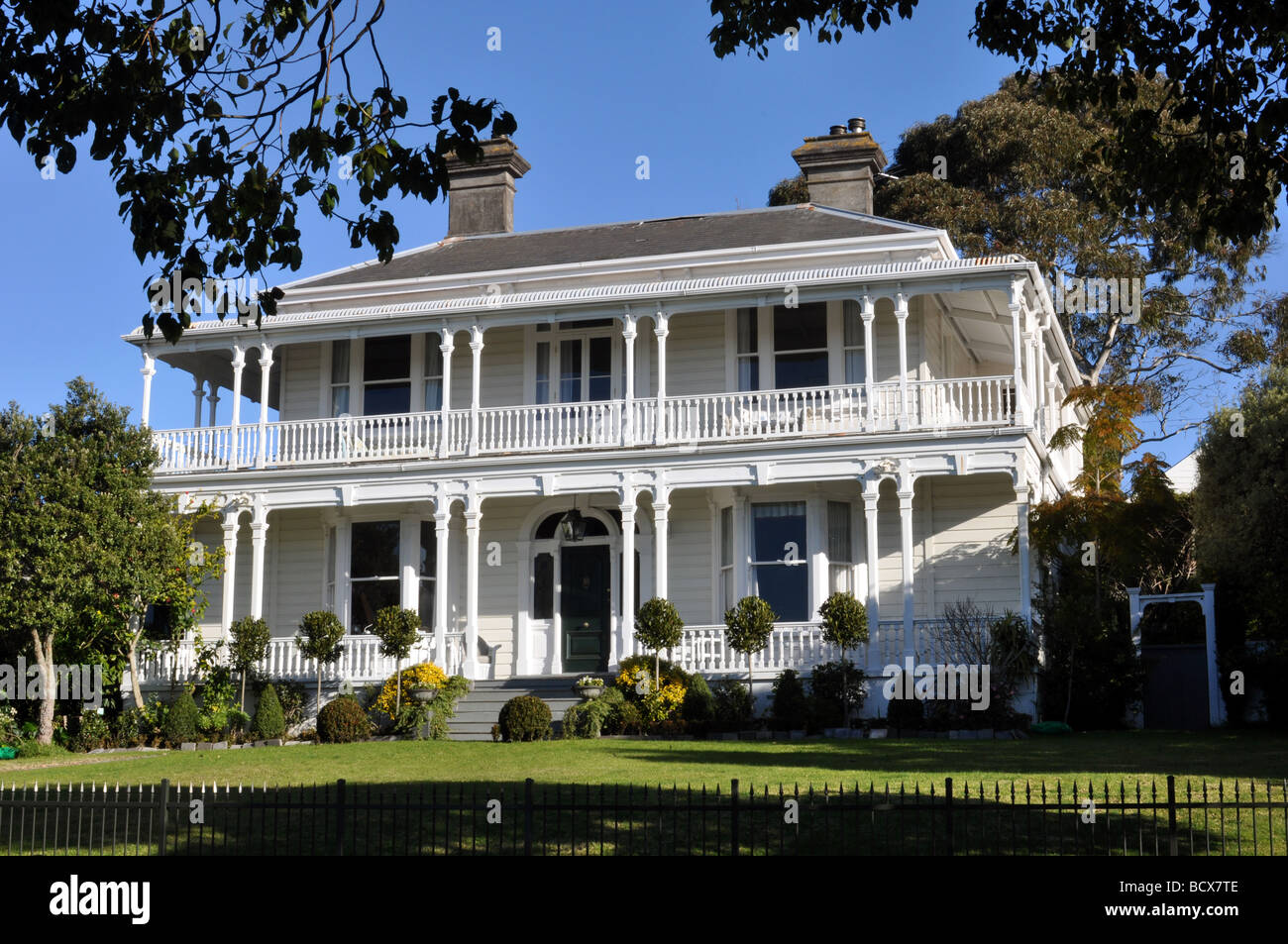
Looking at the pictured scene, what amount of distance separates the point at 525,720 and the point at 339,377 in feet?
30.9

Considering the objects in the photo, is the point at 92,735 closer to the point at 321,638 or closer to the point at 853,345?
the point at 321,638

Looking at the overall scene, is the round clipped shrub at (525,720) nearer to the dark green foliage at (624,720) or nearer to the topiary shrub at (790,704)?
the dark green foliage at (624,720)

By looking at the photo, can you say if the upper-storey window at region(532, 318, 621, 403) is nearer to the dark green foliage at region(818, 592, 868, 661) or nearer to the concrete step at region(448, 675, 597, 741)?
the concrete step at region(448, 675, 597, 741)

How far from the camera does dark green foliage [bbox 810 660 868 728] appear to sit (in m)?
20.4

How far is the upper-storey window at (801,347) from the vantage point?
965 inches

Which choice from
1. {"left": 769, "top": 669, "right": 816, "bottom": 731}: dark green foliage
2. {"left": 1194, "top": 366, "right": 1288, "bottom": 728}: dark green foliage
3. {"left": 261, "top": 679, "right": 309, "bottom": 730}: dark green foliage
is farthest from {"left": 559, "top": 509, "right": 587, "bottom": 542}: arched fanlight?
{"left": 1194, "top": 366, "right": 1288, "bottom": 728}: dark green foliage

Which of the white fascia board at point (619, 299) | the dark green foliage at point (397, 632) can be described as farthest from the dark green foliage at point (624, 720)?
the white fascia board at point (619, 299)

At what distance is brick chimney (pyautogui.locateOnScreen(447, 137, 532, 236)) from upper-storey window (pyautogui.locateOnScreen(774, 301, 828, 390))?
817 cm

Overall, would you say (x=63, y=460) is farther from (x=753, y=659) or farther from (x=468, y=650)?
(x=753, y=659)

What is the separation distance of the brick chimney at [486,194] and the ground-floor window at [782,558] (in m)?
10.1

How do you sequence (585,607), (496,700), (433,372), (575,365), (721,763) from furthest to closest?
(433,372) → (575,365) → (585,607) → (496,700) → (721,763)

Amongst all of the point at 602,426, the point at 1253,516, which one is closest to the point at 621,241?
the point at 602,426

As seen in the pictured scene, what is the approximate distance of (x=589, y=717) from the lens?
20.3 meters

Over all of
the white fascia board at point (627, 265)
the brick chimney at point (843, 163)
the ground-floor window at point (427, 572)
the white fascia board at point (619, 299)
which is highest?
the brick chimney at point (843, 163)
